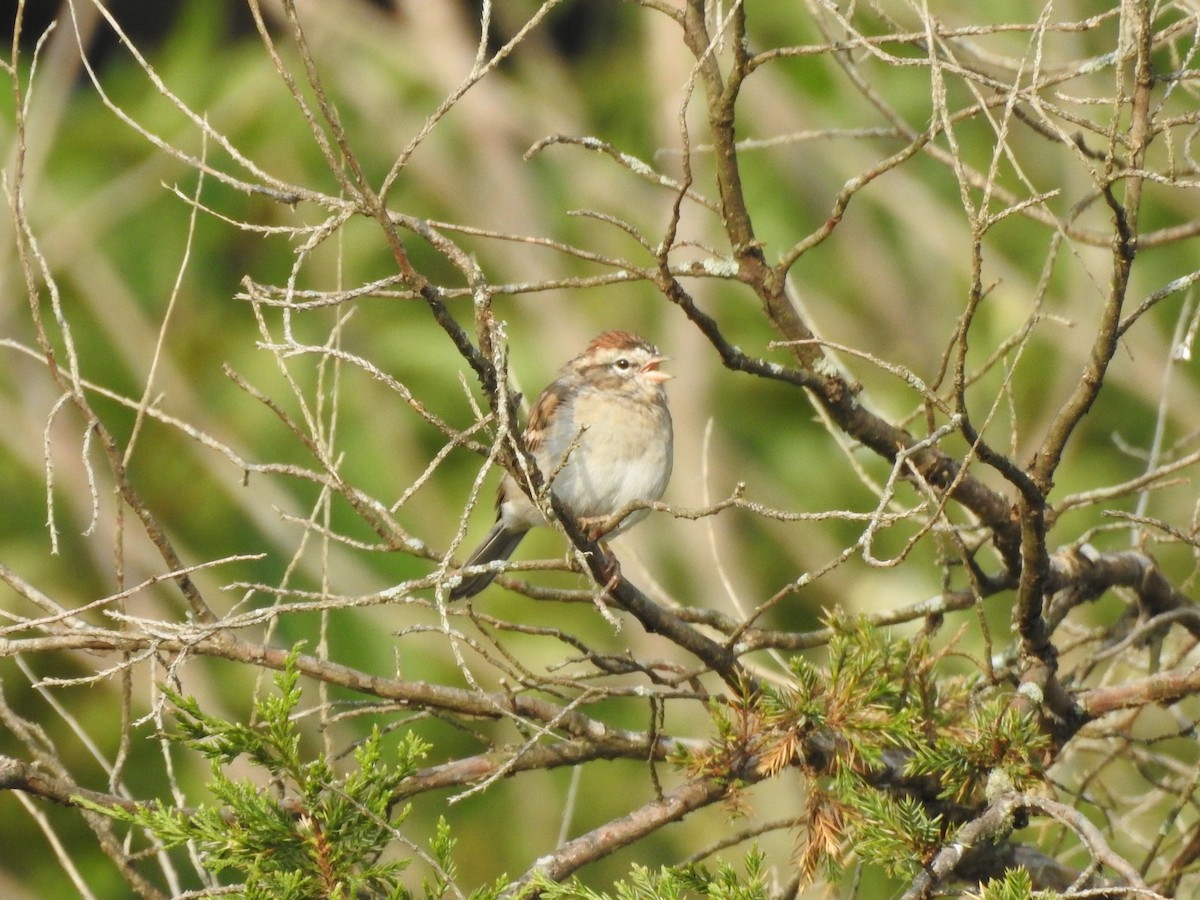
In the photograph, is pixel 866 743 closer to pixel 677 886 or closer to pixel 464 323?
pixel 677 886

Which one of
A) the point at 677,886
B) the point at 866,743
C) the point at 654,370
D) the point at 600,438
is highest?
the point at 654,370

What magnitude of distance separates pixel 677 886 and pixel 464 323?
6425mm

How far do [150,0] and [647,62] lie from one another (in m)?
3.53

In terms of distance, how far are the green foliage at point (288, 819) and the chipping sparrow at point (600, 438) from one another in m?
1.91

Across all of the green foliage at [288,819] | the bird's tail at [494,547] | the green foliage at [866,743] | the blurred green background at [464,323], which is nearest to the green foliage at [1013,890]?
the green foliage at [866,743]

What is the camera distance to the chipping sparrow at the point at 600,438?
4742mm

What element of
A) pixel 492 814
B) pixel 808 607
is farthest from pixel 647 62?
pixel 492 814

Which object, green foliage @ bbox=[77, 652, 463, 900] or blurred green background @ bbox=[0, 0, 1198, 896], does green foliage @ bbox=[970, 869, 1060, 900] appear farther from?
blurred green background @ bbox=[0, 0, 1198, 896]

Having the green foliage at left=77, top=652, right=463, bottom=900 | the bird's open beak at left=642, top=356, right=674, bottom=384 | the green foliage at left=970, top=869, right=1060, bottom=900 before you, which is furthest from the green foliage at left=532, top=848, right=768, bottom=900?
the bird's open beak at left=642, top=356, right=674, bottom=384

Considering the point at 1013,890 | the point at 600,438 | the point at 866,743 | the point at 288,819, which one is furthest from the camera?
the point at 600,438

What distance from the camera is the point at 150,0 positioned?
34.7 ft

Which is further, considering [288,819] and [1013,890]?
[288,819]

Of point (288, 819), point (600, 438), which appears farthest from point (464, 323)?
point (288, 819)

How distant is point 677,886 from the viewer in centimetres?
253
